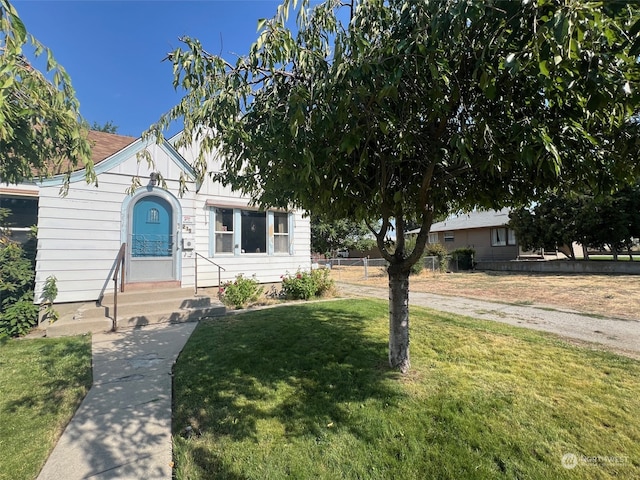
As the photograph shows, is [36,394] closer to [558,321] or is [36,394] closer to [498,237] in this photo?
[558,321]

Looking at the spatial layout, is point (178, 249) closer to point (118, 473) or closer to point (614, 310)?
point (118, 473)

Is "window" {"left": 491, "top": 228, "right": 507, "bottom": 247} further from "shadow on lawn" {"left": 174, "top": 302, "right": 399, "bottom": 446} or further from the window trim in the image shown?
"shadow on lawn" {"left": 174, "top": 302, "right": 399, "bottom": 446}

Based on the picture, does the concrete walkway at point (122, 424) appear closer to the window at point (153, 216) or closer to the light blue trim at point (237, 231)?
the window at point (153, 216)

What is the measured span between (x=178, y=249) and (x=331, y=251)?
28.1 metres

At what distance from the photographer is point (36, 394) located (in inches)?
140

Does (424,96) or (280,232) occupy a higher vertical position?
(424,96)

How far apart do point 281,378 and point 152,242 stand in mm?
5446

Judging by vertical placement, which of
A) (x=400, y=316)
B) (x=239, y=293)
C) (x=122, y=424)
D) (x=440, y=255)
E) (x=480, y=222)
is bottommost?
(x=122, y=424)

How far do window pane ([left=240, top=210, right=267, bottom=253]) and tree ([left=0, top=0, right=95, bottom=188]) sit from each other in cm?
619

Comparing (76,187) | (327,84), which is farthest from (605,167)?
(76,187)

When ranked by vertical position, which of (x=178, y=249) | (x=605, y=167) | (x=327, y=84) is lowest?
(x=178, y=249)

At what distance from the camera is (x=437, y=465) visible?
95.3 inches

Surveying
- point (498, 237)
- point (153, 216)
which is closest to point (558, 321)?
point (153, 216)

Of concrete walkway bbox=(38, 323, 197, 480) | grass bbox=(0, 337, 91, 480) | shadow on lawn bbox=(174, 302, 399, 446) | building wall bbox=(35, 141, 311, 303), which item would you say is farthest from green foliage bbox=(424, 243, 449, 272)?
grass bbox=(0, 337, 91, 480)
